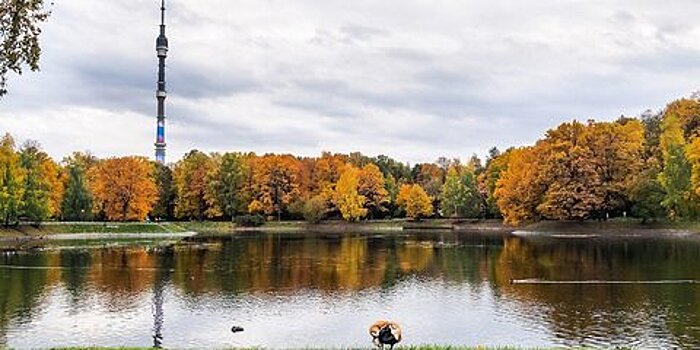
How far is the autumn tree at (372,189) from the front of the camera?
11981 centimetres

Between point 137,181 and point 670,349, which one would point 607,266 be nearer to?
point 670,349

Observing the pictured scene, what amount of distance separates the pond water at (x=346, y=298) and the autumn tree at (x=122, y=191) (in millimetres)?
42894

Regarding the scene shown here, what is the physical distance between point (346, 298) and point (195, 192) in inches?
3403

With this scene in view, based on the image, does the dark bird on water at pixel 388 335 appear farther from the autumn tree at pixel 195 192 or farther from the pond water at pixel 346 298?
the autumn tree at pixel 195 192

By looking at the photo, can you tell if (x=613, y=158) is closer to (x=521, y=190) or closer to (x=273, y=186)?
(x=521, y=190)

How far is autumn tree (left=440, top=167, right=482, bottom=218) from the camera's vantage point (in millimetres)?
112938

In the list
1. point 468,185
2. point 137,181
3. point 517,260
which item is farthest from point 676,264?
point 137,181

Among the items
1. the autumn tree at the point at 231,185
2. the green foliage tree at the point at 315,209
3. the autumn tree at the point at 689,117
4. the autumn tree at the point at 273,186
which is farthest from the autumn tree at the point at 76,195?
the autumn tree at the point at 689,117

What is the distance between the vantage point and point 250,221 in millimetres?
115188

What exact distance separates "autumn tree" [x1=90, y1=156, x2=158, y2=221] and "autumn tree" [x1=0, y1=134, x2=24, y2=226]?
69.1 feet

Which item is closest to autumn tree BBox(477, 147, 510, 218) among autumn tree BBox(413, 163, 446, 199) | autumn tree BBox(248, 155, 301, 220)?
autumn tree BBox(413, 163, 446, 199)

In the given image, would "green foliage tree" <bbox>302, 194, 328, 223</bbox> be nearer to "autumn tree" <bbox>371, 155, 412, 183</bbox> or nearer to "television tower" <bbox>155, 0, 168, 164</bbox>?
"autumn tree" <bbox>371, 155, 412, 183</bbox>

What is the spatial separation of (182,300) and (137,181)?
72253 millimetres

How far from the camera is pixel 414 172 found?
148375 mm
